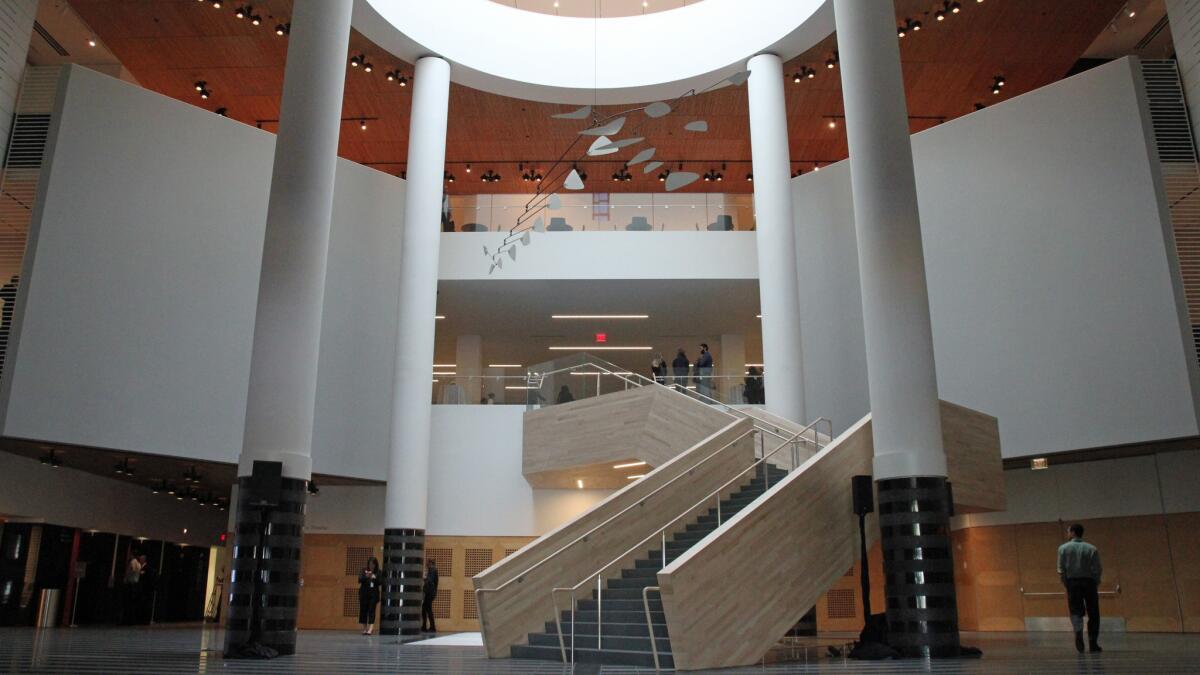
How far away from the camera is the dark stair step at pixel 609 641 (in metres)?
7.92

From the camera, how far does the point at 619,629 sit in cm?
876

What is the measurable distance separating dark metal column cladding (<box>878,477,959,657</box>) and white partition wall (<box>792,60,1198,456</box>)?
21.6 ft

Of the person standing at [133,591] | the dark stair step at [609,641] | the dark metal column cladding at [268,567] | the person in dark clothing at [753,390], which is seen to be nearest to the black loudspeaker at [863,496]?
the dark stair step at [609,641]

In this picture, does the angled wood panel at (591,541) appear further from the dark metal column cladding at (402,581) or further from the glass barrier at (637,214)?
the glass barrier at (637,214)

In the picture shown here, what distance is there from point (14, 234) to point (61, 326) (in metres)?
1.70

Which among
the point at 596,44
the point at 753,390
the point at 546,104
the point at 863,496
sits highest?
the point at 596,44

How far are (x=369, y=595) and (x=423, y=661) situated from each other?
7.33 m

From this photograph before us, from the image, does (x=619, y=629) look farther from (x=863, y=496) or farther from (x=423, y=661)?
(x=863, y=496)

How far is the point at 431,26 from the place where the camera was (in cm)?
1892

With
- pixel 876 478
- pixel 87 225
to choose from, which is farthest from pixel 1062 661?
pixel 87 225

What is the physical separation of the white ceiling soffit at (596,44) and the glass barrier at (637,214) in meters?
2.38

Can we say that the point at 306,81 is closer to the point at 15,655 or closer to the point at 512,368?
the point at 15,655

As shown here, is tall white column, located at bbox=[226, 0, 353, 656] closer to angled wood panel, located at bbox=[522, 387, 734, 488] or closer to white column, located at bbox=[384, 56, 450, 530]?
white column, located at bbox=[384, 56, 450, 530]

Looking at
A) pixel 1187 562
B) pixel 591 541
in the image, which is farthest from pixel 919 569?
pixel 1187 562
